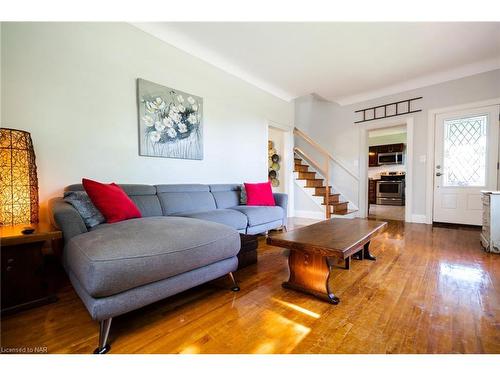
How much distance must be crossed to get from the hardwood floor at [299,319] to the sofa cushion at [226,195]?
136 centimetres

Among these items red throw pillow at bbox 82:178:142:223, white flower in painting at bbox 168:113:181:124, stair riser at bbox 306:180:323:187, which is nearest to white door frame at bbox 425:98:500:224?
stair riser at bbox 306:180:323:187

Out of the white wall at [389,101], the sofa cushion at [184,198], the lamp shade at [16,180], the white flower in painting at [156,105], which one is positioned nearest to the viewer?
the lamp shade at [16,180]

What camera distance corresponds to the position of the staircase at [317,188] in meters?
4.64

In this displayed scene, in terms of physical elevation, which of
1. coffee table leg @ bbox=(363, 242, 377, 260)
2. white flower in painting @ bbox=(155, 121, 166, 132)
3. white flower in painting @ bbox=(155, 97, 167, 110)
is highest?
white flower in painting @ bbox=(155, 97, 167, 110)

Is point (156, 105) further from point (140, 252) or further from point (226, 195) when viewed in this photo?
point (140, 252)

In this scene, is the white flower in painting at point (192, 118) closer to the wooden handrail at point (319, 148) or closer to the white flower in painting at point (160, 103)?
the white flower in painting at point (160, 103)

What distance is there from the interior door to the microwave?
150 inches

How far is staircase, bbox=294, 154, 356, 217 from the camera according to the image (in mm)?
4643

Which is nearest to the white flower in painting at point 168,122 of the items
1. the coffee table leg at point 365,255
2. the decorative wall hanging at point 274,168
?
the coffee table leg at point 365,255

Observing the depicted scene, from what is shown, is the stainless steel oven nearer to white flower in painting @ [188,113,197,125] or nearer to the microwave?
the microwave

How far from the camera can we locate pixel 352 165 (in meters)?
4.93

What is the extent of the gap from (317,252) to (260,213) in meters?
1.51
